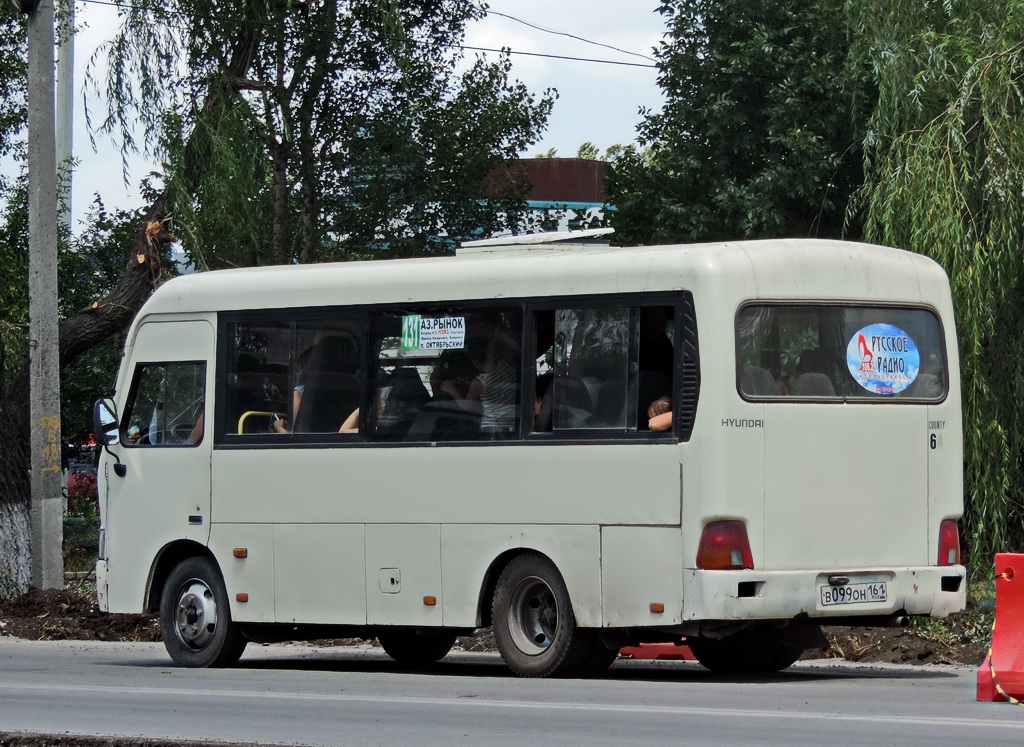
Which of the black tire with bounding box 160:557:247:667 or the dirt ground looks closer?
the black tire with bounding box 160:557:247:667

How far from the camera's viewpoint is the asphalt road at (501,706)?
8.75 m

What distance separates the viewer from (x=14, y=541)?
2033 centimetres

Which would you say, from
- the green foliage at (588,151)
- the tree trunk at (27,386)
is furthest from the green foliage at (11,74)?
the green foliage at (588,151)

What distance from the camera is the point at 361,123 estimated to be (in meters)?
27.5

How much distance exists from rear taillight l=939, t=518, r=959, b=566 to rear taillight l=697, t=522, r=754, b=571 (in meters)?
1.58

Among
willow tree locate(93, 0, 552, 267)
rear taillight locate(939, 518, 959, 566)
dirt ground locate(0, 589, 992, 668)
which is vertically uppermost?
willow tree locate(93, 0, 552, 267)

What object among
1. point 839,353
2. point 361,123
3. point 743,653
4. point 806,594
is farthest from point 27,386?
point 806,594

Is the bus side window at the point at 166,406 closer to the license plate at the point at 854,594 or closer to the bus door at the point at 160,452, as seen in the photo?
the bus door at the point at 160,452

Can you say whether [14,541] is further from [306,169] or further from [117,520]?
[306,169]

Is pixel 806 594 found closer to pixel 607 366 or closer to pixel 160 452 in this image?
pixel 607 366

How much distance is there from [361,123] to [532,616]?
16489mm

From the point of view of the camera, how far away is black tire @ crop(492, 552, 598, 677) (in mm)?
11797

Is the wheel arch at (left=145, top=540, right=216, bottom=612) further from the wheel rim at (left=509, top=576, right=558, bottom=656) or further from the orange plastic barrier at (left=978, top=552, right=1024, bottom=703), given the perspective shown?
the orange plastic barrier at (left=978, top=552, right=1024, bottom=703)

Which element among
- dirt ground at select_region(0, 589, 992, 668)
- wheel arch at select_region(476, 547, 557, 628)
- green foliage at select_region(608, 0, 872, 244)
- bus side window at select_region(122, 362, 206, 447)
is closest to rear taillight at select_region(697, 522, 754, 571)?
wheel arch at select_region(476, 547, 557, 628)
